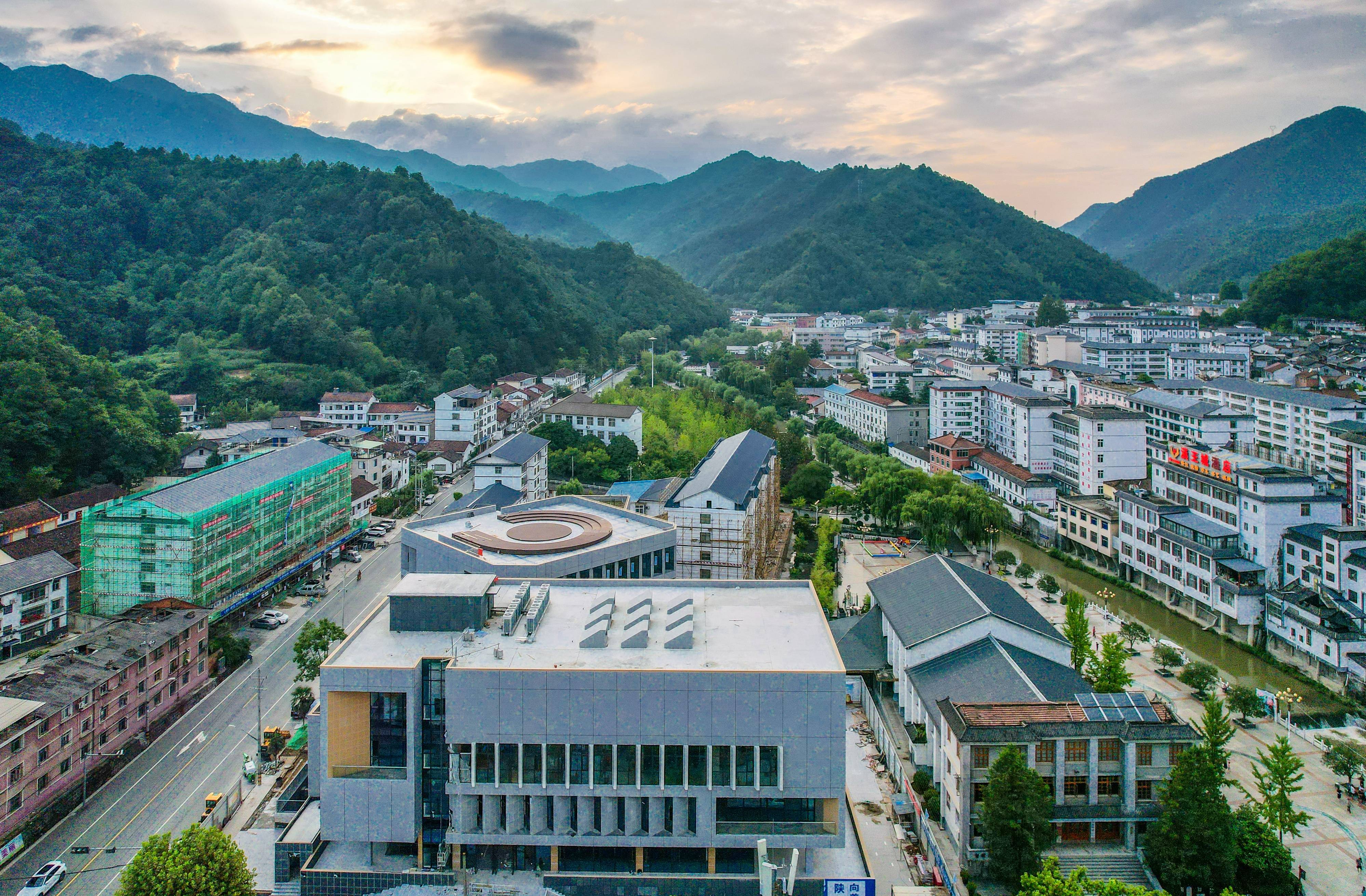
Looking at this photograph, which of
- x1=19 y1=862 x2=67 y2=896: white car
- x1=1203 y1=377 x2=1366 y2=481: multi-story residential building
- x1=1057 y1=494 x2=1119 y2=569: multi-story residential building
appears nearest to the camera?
x1=19 y1=862 x2=67 y2=896: white car

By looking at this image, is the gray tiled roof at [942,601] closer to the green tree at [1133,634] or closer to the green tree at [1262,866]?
the green tree at [1133,634]

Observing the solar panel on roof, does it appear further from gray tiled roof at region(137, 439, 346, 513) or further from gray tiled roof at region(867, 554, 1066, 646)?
gray tiled roof at region(137, 439, 346, 513)

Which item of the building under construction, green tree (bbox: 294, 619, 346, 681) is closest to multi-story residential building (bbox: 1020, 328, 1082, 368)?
the building under construction

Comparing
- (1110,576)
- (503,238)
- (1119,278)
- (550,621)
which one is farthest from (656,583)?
(1119,278)

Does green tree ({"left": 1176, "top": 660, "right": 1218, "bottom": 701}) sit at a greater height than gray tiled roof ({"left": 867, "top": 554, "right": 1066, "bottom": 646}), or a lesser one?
lesser

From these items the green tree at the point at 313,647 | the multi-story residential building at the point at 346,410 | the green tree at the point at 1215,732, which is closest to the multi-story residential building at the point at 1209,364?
the green tree at the point at 1215,732

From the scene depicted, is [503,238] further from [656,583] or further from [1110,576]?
[656,583]
